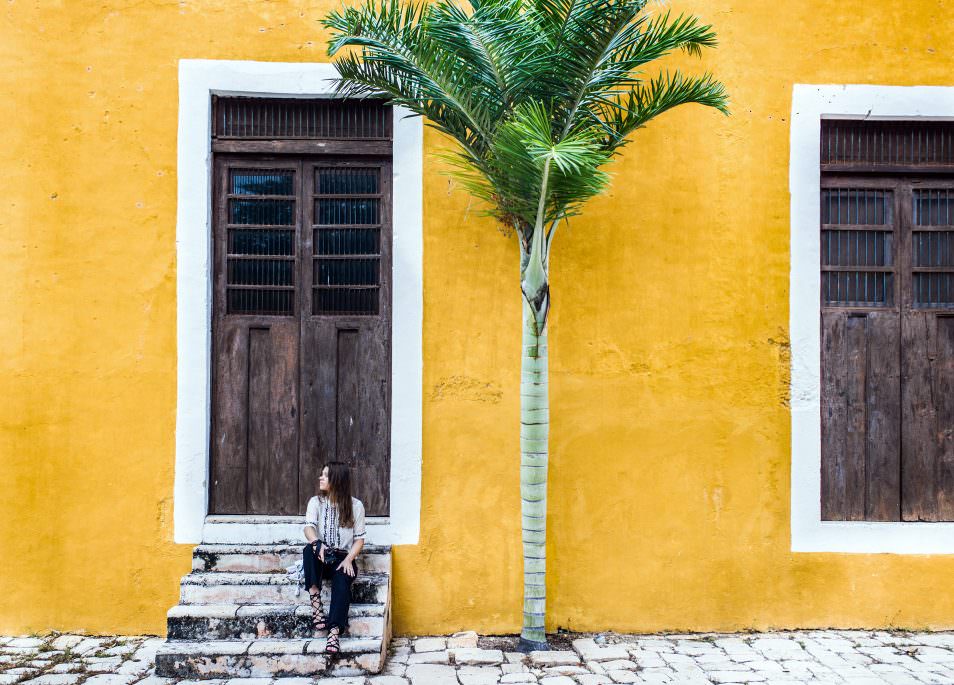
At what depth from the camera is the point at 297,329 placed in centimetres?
510

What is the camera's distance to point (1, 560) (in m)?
4.86

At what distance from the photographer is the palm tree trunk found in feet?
14.5

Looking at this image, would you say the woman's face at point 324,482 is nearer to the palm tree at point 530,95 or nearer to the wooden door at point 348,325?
the wooden door at point 348,325

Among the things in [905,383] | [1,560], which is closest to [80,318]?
[1,560]

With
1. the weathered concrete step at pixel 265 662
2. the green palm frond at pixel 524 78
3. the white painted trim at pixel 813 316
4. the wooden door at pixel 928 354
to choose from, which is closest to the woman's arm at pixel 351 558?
the weathered concrete step at pixel 265 662

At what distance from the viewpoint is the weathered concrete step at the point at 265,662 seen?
4172 millimetres

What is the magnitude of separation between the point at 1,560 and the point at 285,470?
1924 millimetres

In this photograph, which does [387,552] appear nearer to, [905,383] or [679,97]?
[679,97]

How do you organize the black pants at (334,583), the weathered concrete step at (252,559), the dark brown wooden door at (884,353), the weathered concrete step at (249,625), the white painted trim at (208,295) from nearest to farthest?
1. the black pants at (334,583)
2. the weathered concrete step at (249,625)
3. the weathered concrete step at (252,559)
4. the white painted trim at (208,295)
5. the dark brown wooden door at (884,353)

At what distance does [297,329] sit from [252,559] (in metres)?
1.55

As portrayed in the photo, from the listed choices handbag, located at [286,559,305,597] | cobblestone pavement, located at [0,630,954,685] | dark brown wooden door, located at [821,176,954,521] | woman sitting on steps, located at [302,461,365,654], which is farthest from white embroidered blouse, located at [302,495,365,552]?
dark brown wooden door, located at [821,176,954,521]

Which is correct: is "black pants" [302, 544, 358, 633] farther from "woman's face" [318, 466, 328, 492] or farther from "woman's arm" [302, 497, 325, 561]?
"woman's face" [318, 466, 328, 492]

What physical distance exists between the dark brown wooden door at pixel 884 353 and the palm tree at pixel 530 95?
165 centimetres

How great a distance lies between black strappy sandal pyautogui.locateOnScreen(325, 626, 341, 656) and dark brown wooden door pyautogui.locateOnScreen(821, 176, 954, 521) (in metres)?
3.40
